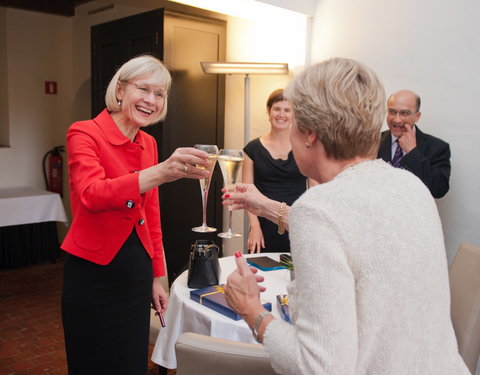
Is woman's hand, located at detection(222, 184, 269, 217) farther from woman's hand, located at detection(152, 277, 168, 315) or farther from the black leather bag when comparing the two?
woman's hand, located at detection(152, 277, 168, 315)

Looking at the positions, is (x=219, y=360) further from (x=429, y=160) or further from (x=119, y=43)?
(x=119, y=43)

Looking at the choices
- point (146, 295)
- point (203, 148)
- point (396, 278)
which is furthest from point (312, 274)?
point (146, 295)

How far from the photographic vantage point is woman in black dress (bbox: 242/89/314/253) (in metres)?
3.25

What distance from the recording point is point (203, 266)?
220cm

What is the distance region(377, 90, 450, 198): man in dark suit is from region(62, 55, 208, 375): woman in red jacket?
5.72ft

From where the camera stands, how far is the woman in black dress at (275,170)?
10.7 feet

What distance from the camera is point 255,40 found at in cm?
455

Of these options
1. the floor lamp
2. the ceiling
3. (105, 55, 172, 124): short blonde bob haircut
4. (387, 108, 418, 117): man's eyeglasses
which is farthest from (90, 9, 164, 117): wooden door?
(105, 55, 172, 124): short blonde bob haircut

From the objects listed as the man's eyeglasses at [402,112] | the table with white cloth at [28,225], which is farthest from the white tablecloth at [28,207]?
the man's eyeglasses at [402,112]

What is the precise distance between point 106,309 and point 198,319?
36 cm

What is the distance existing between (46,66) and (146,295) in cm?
498

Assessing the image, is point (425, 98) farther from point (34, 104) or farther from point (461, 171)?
point (34, 104)

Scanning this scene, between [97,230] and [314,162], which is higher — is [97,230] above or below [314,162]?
below

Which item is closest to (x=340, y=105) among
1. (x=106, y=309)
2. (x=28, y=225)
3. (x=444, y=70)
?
(x=106, y=309)
